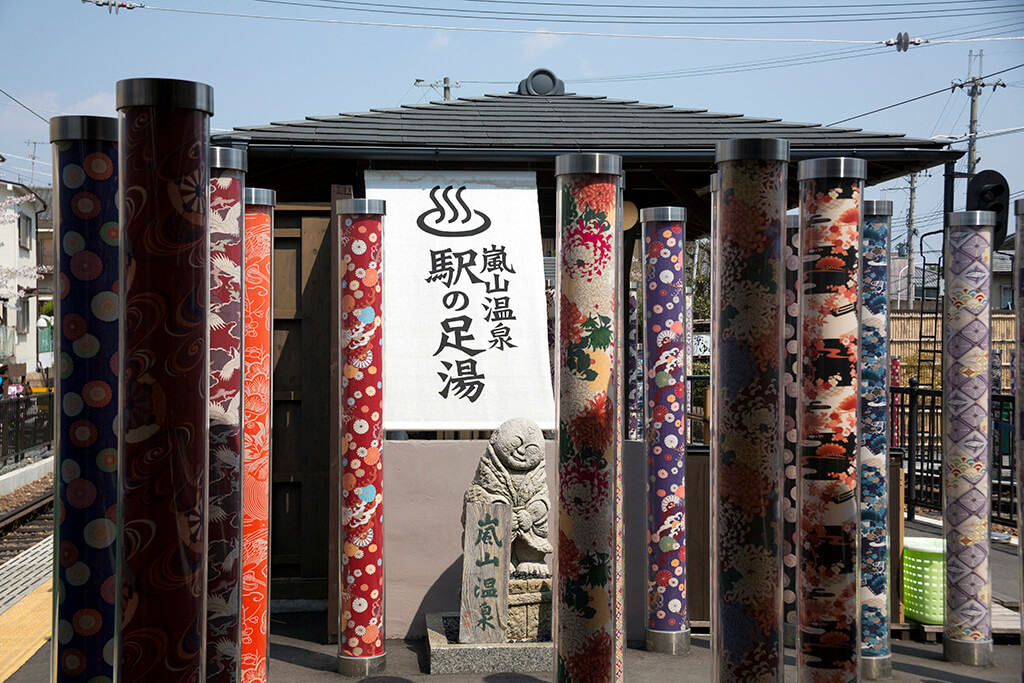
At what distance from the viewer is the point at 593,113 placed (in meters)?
9.98

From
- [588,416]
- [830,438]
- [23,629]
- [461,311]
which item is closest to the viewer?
[830,438]

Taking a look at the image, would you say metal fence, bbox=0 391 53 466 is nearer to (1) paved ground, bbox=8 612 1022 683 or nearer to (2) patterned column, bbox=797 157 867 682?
(1) paved ground, bbox=8 612 1022 683

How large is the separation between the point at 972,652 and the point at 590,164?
16.6 ft

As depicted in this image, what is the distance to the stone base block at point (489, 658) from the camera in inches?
246

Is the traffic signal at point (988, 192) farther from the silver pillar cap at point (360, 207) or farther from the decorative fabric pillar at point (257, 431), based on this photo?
the decorative fabric pillar at point (257, 431)

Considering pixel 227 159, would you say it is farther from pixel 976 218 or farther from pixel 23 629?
pixel 976 218

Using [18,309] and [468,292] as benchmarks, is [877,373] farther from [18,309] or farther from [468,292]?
[18,309]

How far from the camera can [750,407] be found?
2.91 metres

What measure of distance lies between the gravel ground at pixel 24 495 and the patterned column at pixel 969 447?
36.5 ft

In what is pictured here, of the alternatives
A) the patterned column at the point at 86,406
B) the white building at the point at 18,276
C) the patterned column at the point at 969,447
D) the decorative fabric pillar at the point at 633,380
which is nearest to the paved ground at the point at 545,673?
the patterned column at the point at 969,447

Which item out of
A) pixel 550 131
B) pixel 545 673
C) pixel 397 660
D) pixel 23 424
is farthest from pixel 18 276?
pixel 545 673

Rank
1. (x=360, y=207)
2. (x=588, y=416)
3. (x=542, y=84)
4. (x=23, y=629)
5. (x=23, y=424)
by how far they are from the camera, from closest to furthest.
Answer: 1. (x=588, y=416)
2. (x=360, y=207)
3. (x=23, y=629)
4. (x=542, y=84)
5. (x=23, y=424)

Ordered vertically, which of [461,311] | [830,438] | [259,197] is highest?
[259,197]

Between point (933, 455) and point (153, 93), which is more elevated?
point (153, 93)
